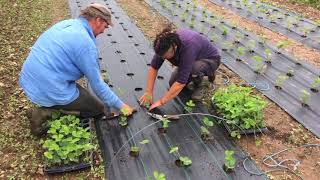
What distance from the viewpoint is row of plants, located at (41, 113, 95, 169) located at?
2908 mm

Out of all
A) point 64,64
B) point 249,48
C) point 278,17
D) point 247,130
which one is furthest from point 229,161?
point 278,17

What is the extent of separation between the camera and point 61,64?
3086 mm

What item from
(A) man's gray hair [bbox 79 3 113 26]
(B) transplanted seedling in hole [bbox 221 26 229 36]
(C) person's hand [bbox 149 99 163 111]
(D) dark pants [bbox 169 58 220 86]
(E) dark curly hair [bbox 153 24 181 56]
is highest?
(A) man's gray hair [bbox 79 3 113 26]

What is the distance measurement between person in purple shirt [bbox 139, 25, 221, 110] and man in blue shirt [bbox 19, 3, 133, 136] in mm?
557

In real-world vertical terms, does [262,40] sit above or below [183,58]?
below

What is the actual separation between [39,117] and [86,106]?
0.46m

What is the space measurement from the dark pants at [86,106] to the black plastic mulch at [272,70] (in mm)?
2151

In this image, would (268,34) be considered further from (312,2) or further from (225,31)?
(312,2)

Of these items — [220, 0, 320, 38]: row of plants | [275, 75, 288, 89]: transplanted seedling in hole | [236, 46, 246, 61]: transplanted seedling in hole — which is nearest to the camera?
[275, 75, 288, 89]: transplanted seedling in hole

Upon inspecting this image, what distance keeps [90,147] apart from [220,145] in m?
1.29

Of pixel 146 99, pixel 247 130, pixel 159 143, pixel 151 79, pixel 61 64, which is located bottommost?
pixel 159 143

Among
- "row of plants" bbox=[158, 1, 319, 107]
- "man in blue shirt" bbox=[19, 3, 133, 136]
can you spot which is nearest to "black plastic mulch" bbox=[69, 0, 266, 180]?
"man in blue shirt" bbox=[19, 3, 133, 136]

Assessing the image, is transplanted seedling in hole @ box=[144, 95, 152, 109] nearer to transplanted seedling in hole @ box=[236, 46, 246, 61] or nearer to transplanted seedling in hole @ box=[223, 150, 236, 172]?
transplanted seedling in hole @ box=[223, 150, 236, 172]

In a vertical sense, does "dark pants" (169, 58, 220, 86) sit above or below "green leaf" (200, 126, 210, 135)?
above
